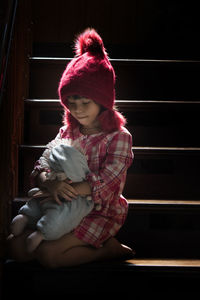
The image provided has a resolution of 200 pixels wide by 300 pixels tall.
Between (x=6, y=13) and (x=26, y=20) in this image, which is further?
(x=26, y=20)

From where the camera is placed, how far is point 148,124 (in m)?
2.29

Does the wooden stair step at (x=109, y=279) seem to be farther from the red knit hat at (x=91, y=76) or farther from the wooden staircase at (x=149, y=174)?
the red knit hat at (x=91, y=76)

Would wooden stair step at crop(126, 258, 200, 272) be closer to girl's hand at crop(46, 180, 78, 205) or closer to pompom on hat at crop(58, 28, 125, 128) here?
girl's hand at crop(46, 180, 78, 205)

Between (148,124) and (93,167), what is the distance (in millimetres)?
826

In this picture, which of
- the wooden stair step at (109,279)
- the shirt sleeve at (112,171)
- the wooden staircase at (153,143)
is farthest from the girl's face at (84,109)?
the wooden stair step at (109,279)

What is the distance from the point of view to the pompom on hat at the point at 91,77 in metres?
1.52

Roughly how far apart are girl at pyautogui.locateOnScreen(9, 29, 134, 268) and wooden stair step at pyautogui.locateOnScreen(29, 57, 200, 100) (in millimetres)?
874

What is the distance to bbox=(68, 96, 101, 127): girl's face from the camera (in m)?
1.54

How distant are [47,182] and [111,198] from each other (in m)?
0.26

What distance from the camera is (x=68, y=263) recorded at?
1.45 meters

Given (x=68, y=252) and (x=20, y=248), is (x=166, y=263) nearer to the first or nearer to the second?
(x=68, y=252)

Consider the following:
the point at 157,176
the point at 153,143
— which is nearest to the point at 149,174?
the point at 157,176

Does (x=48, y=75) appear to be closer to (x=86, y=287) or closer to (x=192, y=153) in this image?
(x=192, y=153)

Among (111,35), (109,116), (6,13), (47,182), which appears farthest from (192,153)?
(111,35)
